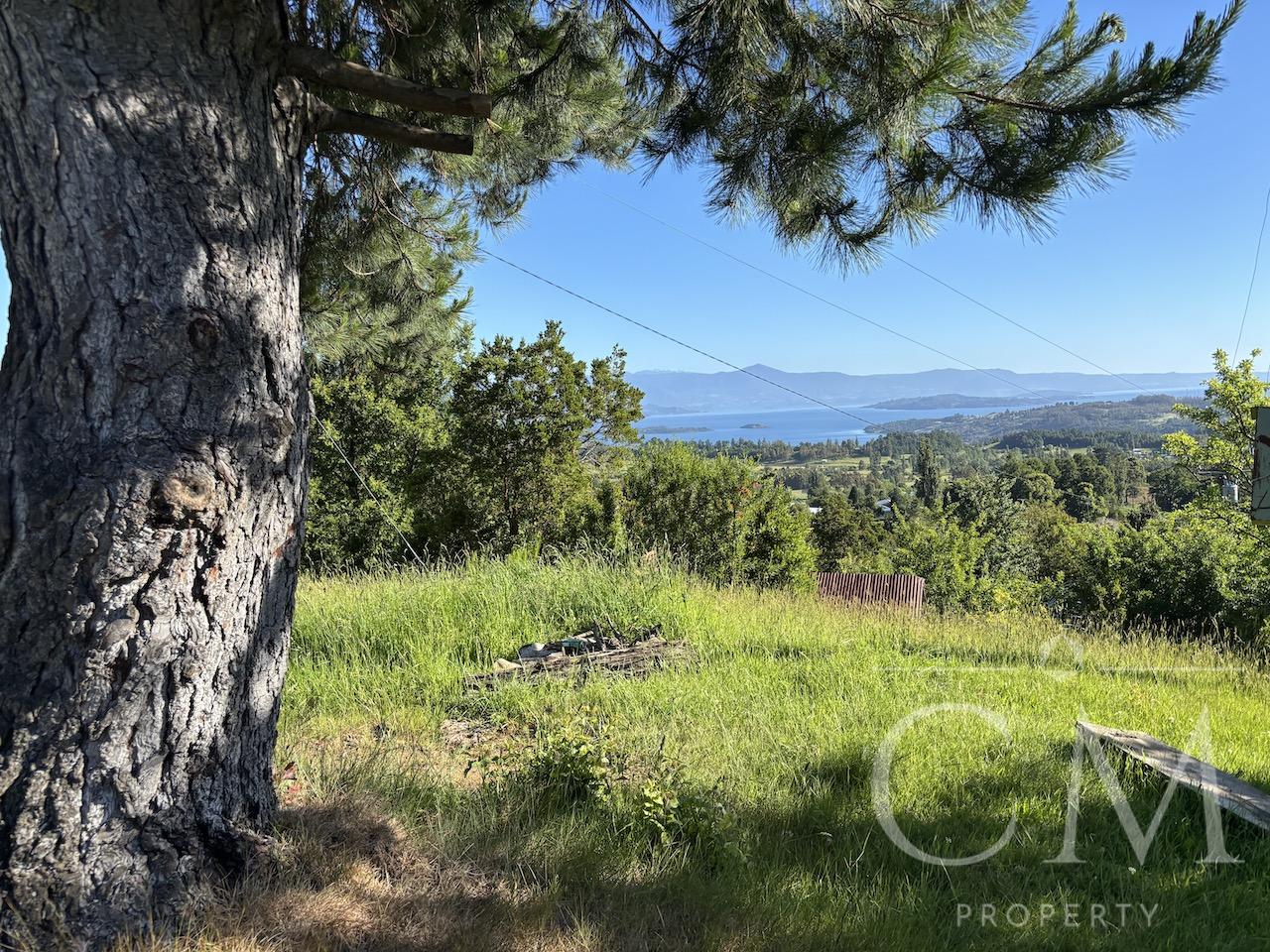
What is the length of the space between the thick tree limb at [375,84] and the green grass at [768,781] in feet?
7.93

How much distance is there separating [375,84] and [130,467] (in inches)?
62.2

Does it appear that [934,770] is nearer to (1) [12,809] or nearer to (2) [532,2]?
(1) [12,809]

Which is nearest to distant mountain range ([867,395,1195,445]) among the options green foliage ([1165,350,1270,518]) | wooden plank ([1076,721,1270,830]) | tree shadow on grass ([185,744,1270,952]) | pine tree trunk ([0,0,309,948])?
green foliage ([1165,350,1270,518])

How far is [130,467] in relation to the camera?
1726mm

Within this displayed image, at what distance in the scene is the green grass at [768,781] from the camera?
81.1 inches

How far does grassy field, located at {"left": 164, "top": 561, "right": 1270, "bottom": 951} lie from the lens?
6.38ft

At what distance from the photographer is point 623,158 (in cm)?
546

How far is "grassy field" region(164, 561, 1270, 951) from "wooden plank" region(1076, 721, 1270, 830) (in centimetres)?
6

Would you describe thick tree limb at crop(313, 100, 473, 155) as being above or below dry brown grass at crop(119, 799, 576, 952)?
above

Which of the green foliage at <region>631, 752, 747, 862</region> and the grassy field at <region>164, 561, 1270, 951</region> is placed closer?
→ the grassy field at <region>164, 561, 1270, 951</region>

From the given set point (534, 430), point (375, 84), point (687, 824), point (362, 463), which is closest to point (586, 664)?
point (687, 824)

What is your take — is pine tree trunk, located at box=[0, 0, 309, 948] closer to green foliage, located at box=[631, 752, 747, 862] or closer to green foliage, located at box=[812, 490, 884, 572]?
green foliage, located at box=[631, 752, 747, 862]

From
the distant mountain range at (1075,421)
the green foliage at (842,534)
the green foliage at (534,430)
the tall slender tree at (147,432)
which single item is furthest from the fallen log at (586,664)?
the distant mountain range at (1075,421)

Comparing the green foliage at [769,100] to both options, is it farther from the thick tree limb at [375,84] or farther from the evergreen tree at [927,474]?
the evergreen tree at [927,474]
